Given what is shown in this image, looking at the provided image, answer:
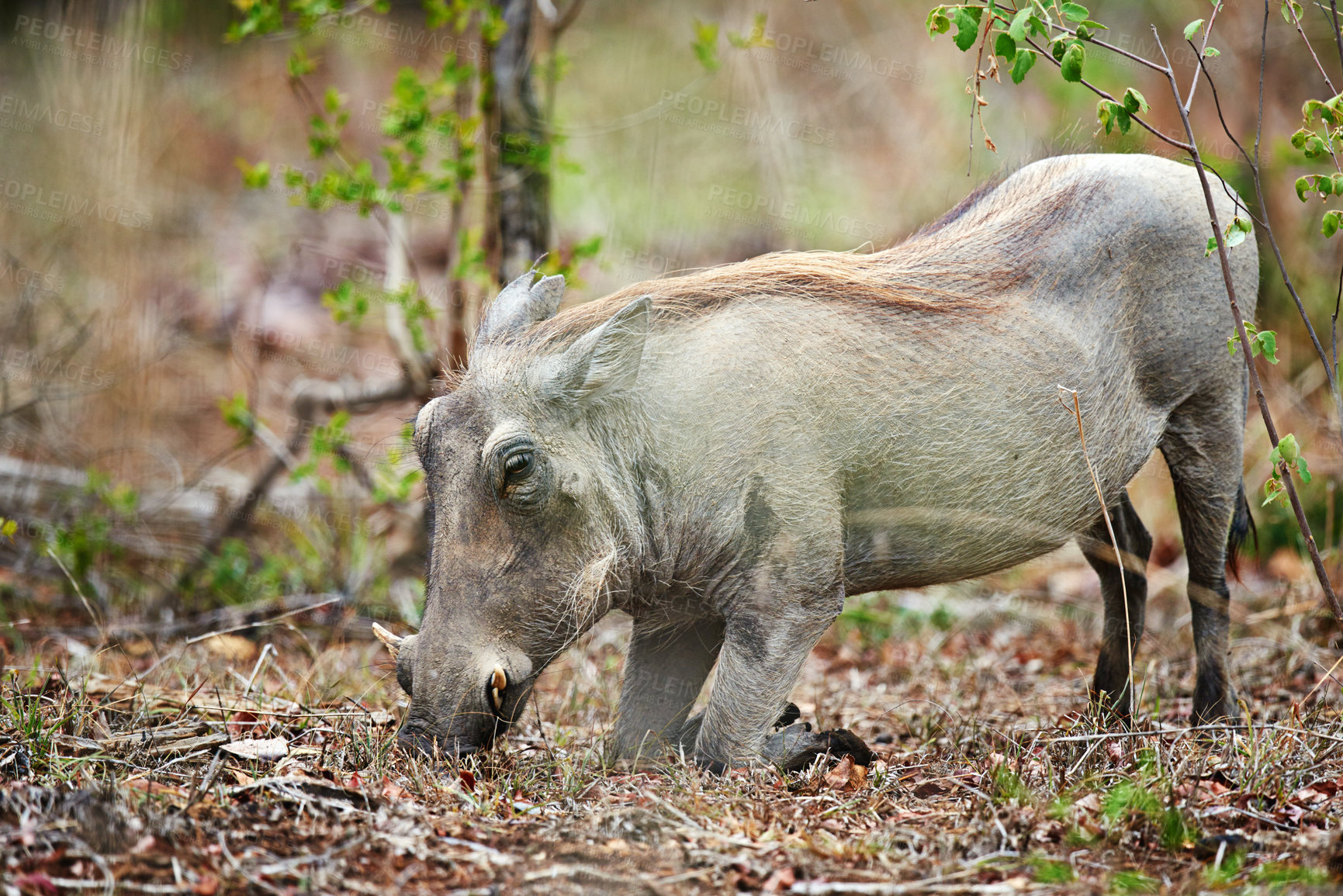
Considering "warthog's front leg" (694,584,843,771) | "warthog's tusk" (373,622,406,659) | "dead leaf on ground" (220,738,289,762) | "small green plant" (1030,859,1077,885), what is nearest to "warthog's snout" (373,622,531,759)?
"warthog's tusk" (373,622,406,659)

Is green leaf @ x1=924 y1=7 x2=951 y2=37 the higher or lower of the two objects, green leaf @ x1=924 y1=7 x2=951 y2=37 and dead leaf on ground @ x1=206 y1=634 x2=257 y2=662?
the higher

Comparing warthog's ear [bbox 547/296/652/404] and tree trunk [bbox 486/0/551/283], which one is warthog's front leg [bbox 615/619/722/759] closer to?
warthog's ear [bbox 547/296/652/404]

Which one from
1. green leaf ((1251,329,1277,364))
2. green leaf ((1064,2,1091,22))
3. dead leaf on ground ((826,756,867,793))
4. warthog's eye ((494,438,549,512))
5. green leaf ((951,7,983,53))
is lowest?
dead leaf on ground ((826,756,867,793))

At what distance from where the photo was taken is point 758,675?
118 inches

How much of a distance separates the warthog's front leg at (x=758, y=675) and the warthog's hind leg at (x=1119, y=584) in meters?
1.44

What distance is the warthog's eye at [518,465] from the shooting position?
2912 millimetres

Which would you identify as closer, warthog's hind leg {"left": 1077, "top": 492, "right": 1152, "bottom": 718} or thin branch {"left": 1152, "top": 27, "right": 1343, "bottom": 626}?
thin branch {"left": 1152, "top": 27, "right": 1343, "bottom": 626}

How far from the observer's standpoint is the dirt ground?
2.24 m

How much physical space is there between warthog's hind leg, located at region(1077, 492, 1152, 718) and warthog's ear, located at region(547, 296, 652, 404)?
185cm

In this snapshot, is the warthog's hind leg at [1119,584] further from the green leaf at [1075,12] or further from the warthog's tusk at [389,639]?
the warthog's tusk at [389,639]

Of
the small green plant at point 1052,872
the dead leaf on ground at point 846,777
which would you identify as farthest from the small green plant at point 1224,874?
the dead leaf on ground at point 846,777

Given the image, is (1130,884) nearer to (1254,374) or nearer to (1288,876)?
(1288,876)

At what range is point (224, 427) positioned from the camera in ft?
25.5

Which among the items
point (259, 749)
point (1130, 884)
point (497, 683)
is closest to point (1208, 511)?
point (1130, 884)
